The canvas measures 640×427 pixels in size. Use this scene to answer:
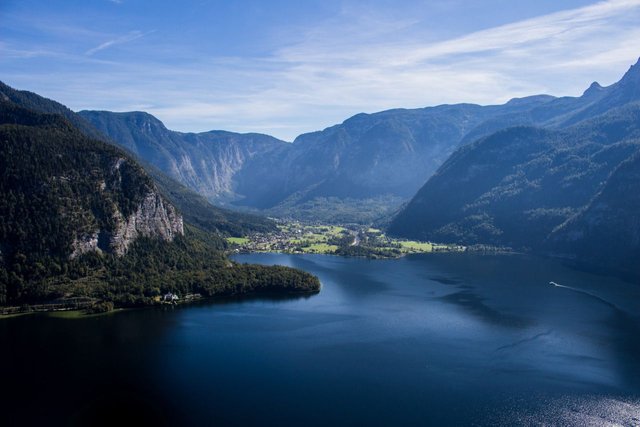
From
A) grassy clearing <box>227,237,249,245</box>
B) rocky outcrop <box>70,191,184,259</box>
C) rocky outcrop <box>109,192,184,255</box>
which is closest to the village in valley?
grassy clearing <box>227,237,249,245</box>

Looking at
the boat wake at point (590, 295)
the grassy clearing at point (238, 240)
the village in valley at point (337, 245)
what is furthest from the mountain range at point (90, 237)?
the grassy clearing at point (238, 240)

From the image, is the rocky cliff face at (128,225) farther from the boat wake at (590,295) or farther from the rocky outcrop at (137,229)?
the boat wake at (590,295)

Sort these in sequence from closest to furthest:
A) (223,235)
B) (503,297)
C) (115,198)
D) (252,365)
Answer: (252,365)
(503,297)
(115,198)
(223,235)

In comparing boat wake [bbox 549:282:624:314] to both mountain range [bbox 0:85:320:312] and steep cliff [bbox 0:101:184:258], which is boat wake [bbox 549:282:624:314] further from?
steep cliff [bbox 0:101:184:258]

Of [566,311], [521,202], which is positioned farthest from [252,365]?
[521,202]

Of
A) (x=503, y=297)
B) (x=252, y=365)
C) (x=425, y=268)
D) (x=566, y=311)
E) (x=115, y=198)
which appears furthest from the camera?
(x=425, y=268)

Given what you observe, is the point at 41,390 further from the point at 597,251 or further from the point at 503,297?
the point at 597,251

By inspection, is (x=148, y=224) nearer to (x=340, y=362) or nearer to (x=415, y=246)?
(x=340, y=362)

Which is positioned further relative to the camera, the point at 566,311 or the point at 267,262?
the point at 267,262

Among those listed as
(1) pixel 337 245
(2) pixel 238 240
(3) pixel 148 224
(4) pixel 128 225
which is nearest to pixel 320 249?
(1) pixel 337 245
